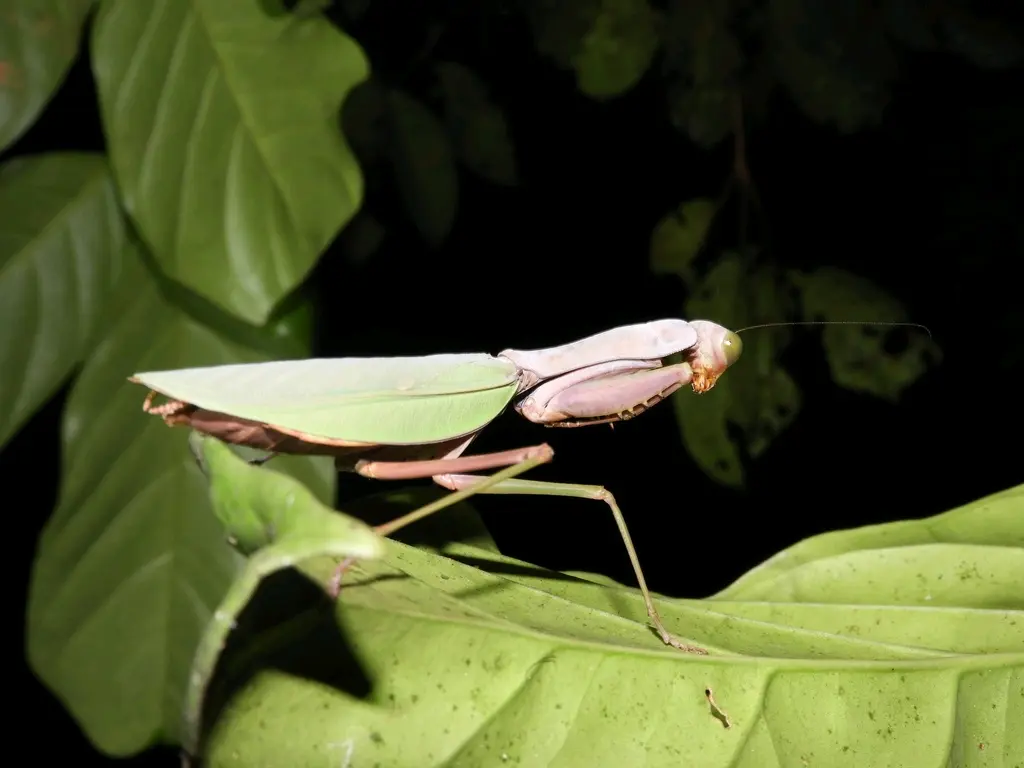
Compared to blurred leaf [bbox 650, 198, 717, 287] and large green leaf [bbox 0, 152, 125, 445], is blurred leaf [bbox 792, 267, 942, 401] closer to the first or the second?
blurred leaf [bbox 650, 198, 717, 287]

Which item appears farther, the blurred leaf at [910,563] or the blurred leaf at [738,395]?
the blurred leaf at [738,395]

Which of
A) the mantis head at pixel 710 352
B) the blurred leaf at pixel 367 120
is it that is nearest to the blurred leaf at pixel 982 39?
the mantis head at pixel 710 352

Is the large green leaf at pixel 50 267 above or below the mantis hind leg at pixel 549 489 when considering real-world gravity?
above

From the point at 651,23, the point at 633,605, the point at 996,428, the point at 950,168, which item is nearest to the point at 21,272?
the point at 633,605

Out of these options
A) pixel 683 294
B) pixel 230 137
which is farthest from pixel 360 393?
pixel 683 294

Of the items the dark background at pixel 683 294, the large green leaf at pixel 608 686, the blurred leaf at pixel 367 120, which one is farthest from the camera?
the dark background at pixel 683 294

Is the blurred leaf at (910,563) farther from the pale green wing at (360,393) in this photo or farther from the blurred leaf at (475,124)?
the blurred leaf at (475,124)

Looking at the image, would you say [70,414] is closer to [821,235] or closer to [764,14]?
[764,14]
